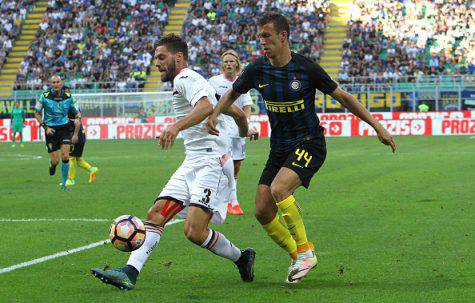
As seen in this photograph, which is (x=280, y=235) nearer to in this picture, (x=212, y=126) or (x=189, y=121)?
(x=212, y=126)

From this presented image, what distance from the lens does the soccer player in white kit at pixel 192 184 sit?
25.0ft

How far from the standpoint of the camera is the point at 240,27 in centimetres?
5153

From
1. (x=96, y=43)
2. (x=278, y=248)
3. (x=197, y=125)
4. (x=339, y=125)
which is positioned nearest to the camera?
(x=197, y=125)

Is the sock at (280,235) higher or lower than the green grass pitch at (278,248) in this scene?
higher

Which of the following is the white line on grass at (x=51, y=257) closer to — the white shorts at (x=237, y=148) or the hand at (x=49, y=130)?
the white shorts at (x=237, y=148)

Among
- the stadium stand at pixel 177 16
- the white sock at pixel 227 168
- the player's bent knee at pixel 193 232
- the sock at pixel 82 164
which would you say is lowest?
the sock at pixel 82 164

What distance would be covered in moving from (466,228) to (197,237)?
476 cm

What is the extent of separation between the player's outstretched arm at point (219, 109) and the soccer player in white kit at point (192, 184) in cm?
9

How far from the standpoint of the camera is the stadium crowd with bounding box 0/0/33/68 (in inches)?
2203

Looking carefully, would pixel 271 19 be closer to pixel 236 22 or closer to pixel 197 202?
pixel 197 202

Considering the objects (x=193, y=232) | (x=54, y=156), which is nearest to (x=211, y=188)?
(x=193, y=232)

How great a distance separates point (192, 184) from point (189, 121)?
28.6 inches

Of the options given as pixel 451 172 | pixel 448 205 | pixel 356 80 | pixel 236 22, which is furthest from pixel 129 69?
pixel 448 205

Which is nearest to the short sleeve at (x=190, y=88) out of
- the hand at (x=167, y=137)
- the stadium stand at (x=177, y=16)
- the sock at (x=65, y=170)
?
the hand at (x=167, y=137)
